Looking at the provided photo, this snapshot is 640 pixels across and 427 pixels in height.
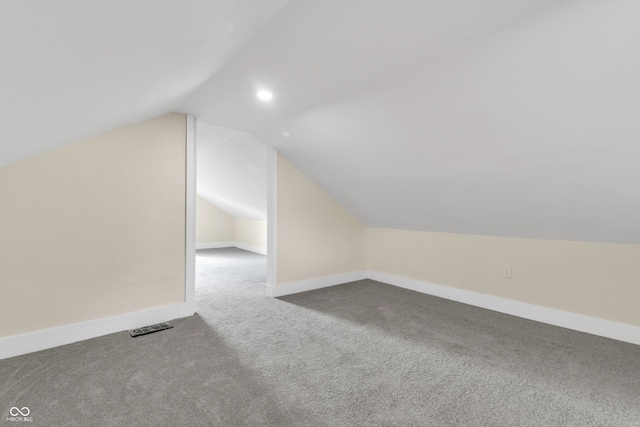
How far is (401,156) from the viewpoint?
2580 millimetres

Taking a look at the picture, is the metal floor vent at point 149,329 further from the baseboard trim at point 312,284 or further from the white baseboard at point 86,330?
the baseboard trim at point 312,284

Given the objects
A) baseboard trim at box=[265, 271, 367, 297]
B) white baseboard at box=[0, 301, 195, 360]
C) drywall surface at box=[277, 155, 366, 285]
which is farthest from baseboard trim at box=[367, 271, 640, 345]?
white baseboard at box=[0, 301, 195, 360]

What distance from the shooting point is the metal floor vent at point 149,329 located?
2.41 m

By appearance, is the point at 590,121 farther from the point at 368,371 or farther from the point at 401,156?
the point at 368,371

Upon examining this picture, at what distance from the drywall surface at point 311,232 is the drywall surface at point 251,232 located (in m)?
2.79

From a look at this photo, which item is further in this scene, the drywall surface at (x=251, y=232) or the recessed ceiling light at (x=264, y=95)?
the drywall surface at (x=251, y=232)

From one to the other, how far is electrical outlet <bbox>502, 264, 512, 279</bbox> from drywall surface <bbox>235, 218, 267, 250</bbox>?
4581 millimetres

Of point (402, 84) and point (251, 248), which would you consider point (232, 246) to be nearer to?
point (251, 248)

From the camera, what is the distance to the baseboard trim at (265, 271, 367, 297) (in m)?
3.51

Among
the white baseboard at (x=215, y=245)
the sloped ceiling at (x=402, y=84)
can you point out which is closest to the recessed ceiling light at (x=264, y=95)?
the sloped ceiling at (x=402, y=84)

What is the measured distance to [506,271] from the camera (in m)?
3.00

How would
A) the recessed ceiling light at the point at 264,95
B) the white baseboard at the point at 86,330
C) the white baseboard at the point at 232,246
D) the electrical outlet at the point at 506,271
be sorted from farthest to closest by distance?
1. the white baseboard at the point at 232,246
2. the electrical outlet at the point at 506,271
3. the recessed ceiling light at the point at 264,95
4. the white baseboard at the point at 86,330

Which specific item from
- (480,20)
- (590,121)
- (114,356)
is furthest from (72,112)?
(590,121)

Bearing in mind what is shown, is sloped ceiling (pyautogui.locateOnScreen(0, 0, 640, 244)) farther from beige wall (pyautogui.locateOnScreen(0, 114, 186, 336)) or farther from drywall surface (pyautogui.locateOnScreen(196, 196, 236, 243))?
drywall surface (pyautogui.locateOnScreen(196, 196, 236, 243))
